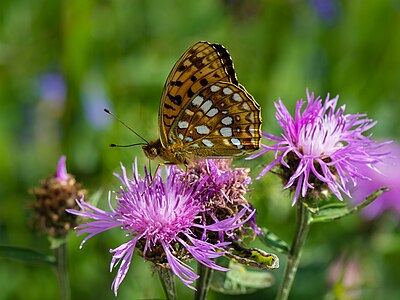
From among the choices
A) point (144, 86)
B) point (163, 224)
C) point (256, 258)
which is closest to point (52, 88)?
point (144, 86)

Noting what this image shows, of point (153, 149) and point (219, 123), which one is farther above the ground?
point (219, 123)

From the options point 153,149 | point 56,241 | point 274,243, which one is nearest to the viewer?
point 274,243

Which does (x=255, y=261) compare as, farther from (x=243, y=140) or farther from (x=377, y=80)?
(x=377, y=80)

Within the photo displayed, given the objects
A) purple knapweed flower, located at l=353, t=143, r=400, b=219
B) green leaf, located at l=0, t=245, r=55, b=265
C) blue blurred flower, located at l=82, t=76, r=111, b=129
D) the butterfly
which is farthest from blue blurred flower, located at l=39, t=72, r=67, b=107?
the butterfly

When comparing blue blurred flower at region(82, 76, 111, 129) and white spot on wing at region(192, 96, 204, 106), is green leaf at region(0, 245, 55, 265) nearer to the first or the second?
white spot on wing at region(192, 96, 204, 106)

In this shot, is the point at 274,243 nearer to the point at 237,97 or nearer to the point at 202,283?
the point at 202,283

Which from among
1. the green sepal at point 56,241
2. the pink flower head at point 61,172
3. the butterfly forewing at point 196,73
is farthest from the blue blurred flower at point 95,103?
the butterfly forewing at point 196,73
